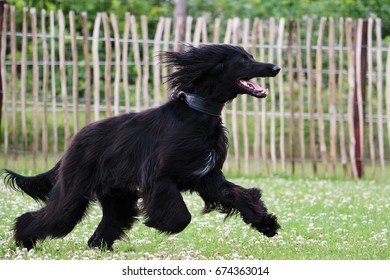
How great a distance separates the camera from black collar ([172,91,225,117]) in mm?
6094

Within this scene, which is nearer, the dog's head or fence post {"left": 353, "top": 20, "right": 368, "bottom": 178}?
the dog's head

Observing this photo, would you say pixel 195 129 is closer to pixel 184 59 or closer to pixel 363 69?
pixel 184 59

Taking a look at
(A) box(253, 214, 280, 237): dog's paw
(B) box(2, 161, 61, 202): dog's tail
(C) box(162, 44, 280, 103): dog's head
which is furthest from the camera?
(B) box(2, 161, 61, 202): dog's tail

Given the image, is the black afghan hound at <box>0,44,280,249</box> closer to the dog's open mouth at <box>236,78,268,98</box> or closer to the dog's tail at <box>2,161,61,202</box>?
the dog's open mouth at <box>236,78,268,98</box>

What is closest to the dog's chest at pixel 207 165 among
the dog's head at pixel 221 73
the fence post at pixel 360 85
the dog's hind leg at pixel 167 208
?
the dog's hind leg at pixel 167 208

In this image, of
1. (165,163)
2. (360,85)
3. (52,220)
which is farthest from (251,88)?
(360,85)

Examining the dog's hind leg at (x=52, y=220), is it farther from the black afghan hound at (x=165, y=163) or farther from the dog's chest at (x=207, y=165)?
the dog's chest at (x=207, y=165)

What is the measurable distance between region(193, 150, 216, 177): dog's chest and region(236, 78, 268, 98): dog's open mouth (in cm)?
52

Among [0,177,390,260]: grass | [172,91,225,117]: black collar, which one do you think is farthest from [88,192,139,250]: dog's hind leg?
[172,91,225,117]: black collar

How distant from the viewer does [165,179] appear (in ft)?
19.9

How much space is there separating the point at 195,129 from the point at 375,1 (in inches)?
465

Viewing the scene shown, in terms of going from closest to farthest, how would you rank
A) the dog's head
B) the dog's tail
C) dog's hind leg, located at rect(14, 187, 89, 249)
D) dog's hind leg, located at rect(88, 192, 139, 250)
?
1. the dog's head
2. dog's hind leg, located at rect(14, 187, 89, 249)
3. dog's hind leg, located at rect(88, 192, 139, 250)
4. the dog's tail

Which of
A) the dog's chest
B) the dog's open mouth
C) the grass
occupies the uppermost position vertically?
the dog's open mouth

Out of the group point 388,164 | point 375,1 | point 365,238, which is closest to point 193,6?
point 375,1
